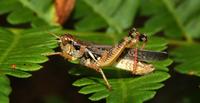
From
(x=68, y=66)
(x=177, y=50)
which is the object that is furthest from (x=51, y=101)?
(x=177, y=50)

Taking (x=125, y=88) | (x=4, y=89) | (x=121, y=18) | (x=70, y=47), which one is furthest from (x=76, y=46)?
(x=121, y=18)

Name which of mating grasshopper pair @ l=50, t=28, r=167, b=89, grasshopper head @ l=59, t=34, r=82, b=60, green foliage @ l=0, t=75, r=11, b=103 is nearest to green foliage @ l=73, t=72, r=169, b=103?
mating grasshopper pair @ l=50, t=28, r=167, b=89

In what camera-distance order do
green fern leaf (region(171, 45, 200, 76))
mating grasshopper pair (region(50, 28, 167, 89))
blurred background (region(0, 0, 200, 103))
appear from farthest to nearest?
blurred background (region(0, 0, 200, 103)) → green fern leaf (region(171, 45, 200, 76)) → mating grasshopper pair (region(50, 28, 167, 89))

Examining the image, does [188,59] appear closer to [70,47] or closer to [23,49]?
[70,47]

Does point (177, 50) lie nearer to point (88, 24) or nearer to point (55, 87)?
point (88, 24)

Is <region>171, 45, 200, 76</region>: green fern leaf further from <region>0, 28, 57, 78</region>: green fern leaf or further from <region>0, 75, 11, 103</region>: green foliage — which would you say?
<region>0, 75, 11, 103</region>: green foliage

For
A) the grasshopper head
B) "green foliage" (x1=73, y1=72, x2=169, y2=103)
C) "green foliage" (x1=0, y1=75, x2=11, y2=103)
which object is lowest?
"green foliage" (x1=73, y1=72, x2=169, y2=103)

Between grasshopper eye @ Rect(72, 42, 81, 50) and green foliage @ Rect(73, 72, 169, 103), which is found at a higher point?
grasshopper eye @ Rect(72, 42, 81, 50)
